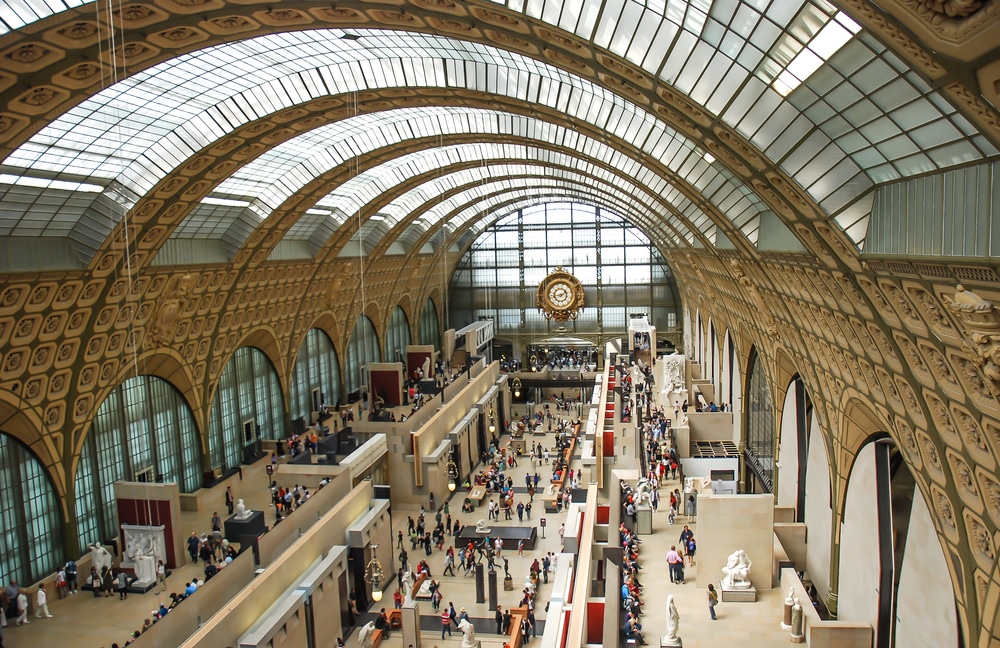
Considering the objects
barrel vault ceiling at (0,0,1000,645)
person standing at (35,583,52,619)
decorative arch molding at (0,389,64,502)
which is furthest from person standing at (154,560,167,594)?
barrel vault ceiling at (0,0,1000,645)

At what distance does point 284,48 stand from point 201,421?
19.2 meters

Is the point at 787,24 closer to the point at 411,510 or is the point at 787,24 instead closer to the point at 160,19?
the point at 160,19

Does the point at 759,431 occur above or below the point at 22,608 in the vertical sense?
above

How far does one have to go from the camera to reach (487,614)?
26297mm

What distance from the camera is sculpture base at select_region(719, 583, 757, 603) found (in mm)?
21469

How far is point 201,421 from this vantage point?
35.0 meters

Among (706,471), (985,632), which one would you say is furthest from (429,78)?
(706,471)

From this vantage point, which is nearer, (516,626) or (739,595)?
(739,595)

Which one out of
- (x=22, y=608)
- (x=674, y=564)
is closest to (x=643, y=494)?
(x=674, y=564)

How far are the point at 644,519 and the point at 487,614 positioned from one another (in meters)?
6.18

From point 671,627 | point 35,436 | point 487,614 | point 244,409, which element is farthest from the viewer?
point 244,409

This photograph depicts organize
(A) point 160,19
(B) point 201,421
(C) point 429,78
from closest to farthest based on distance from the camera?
(A) point 160,19, (C) point 429,78, (B) point 201,421

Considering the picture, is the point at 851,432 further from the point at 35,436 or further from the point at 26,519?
the point at 26,519

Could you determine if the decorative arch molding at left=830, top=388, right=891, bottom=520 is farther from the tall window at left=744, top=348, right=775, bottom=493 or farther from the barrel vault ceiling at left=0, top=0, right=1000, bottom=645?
the tall window at left=744, top=348, right=775, bottom=493
